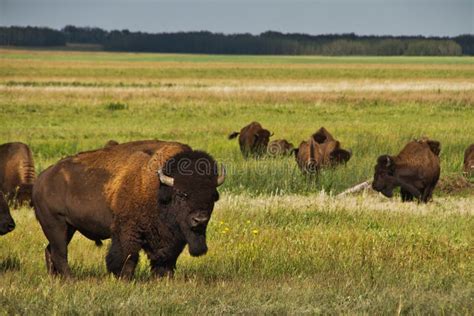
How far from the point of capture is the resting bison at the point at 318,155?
19.3 meters

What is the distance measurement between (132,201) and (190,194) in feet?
2.24

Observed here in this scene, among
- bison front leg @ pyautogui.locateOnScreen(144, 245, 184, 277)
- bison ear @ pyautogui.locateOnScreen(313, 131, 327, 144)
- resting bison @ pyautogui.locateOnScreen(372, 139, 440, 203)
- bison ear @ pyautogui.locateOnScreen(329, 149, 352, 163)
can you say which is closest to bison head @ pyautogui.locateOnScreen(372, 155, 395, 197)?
resting bison @ pyautogui.locateOnScreen(372, 139, 440, 203)

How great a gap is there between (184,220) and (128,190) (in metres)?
0.72

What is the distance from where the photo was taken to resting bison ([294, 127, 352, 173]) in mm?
19269

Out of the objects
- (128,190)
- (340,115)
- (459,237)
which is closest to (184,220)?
(128,190)

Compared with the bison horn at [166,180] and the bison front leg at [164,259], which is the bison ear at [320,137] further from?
the bison horn at [166,180]

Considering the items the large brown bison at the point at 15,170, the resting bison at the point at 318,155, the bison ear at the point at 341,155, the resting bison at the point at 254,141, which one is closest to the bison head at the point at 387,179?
the resting bison at the point at 318,155

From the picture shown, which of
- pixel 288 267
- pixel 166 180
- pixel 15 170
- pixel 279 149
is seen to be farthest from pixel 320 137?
pixel 166 180

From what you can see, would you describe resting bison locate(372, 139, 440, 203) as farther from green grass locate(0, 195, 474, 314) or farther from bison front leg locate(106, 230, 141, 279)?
bison front leg locate(106, 230, 141, 279)

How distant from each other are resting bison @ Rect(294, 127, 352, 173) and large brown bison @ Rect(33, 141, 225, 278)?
10.2 meters

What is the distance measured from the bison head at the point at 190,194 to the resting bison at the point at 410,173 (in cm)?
882

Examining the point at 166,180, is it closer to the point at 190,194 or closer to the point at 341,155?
the point at 190,194

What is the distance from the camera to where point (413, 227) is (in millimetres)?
13109

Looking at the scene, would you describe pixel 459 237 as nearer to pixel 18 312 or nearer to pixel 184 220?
pixel 184 220
